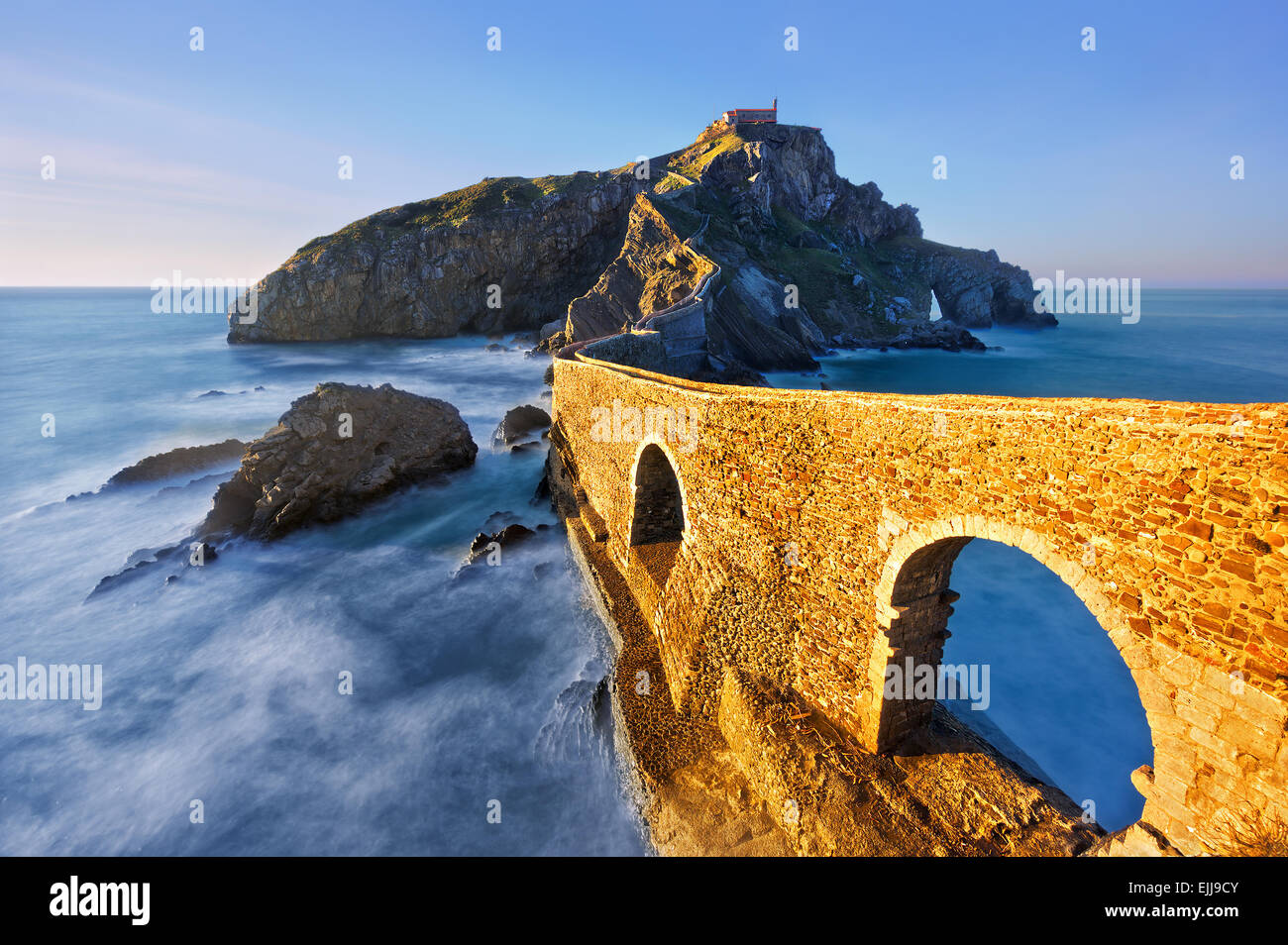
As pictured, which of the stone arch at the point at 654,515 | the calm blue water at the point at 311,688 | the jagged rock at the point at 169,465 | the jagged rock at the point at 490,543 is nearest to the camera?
the calm blue water at the point at 311,688

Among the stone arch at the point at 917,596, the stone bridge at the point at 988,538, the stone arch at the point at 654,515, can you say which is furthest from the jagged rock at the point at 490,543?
the stone arch at the point at 917,596

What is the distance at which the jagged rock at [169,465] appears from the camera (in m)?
24.3

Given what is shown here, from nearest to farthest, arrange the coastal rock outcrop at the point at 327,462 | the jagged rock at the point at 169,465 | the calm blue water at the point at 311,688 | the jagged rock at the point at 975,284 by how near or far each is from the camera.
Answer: the calm blue water at the point at 311,688, the coastal rock outcrop at the point at 327,462, the jagged rock at the point at 169,465, the jagged rock at the point at 975,284

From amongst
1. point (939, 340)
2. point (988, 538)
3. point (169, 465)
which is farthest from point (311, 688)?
point (939, 340)

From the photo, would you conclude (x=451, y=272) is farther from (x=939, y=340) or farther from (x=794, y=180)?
(x=939, y=340)

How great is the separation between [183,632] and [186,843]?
7423 millimetres

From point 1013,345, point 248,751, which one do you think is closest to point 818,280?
point 1013,345

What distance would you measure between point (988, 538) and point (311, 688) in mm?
13705

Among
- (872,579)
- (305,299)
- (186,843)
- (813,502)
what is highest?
(305,299)

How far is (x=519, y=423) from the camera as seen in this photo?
28844 millimetres

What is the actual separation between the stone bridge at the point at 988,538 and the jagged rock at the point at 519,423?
17776mm

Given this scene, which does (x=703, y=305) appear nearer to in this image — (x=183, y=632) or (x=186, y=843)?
(x=183, y=632)

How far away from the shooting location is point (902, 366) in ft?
164

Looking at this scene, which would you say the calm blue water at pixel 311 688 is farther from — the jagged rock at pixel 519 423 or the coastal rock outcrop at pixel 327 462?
the jagged rock at pixel 519 423
